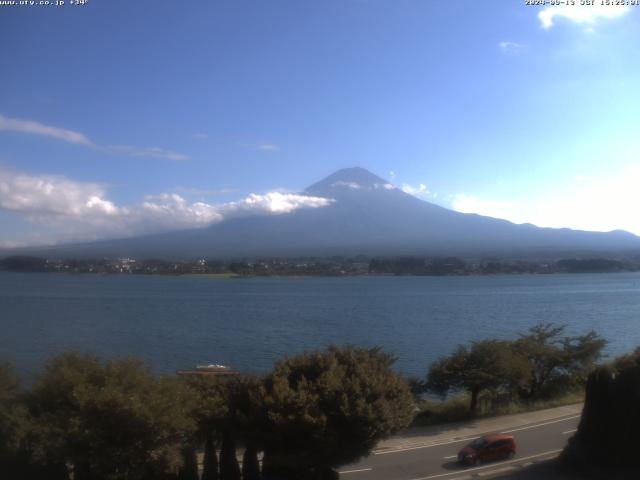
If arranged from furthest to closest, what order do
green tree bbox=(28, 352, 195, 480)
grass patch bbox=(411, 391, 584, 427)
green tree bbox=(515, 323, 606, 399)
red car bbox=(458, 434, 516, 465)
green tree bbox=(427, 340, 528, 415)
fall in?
green tree bbox=(515, 323, 606, 399) → green tree bbox=(427, 340, 528, 415) → grass patch bbox=(411, 391, 584, 427) → red car bbox=(458, 434, 516, 465) → green tree bbox=(28, 352, 195, 480)

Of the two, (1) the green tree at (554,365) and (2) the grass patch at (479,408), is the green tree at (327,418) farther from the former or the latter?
(1) the green tree at (554,365)

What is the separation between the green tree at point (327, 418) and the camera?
637 centimetres

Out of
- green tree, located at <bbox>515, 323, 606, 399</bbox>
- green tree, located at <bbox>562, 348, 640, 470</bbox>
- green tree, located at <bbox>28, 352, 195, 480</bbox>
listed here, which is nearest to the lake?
green tree, located at <bbox>515, 323, 606, 399</bbox>

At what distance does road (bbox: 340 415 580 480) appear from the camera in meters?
7.59

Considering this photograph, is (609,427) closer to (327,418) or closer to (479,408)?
(327,418)

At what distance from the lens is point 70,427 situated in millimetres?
5875

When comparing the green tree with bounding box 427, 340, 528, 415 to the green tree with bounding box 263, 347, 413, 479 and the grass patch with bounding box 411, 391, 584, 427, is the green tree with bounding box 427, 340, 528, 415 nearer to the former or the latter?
the grass patch with bounding box 411, 391, 584, 427

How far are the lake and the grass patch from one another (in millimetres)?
5695

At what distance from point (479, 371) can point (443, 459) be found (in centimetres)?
381

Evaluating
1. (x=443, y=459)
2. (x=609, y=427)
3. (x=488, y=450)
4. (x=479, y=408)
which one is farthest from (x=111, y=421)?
(x=479, y=408)

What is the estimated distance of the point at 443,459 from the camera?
8.34 metres

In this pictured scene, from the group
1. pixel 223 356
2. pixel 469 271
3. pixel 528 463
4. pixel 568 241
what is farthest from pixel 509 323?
pixel 568 241

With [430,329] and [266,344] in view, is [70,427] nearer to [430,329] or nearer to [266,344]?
[266,344]

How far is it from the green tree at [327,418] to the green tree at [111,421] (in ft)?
3.27
